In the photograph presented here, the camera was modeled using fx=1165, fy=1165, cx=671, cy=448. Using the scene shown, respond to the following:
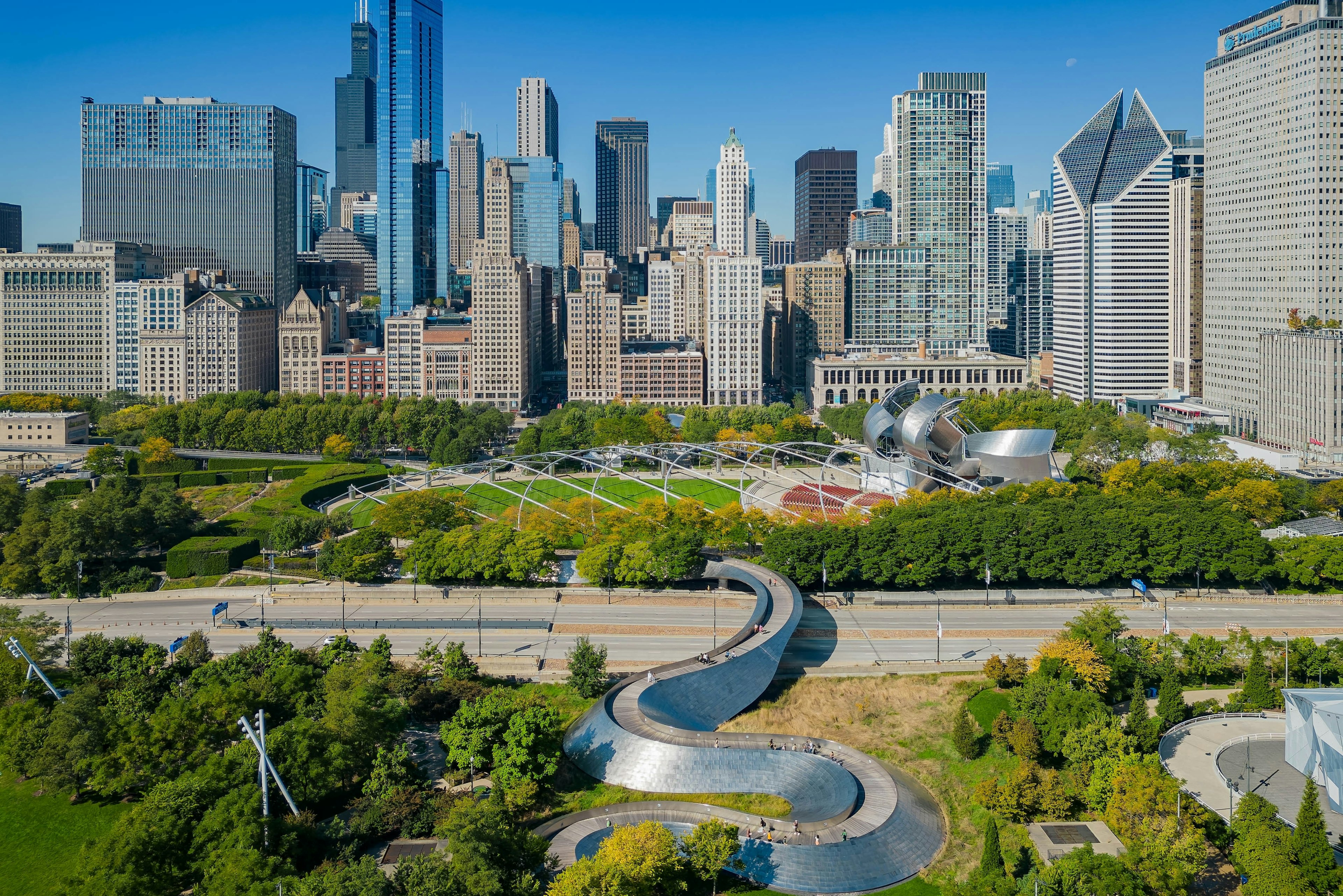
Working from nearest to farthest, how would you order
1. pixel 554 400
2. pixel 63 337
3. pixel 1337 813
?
pixel 1337 813, pixel 63 337, pixel 554 400

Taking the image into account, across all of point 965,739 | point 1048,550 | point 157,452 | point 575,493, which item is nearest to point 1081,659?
point 965,739

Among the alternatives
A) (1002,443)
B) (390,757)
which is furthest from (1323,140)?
(390,757)

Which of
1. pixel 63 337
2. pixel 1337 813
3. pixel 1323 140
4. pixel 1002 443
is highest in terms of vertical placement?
pixel 1323 140

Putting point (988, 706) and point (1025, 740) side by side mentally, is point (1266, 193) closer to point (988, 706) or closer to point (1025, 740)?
point (988, 706)

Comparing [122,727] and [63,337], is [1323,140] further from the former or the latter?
[63,337]

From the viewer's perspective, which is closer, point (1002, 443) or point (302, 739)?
point (302, 739)

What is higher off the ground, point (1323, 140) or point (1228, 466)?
point (1323, 140)

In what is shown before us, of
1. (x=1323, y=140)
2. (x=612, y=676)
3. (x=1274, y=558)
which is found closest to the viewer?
(x=612, y=676)
